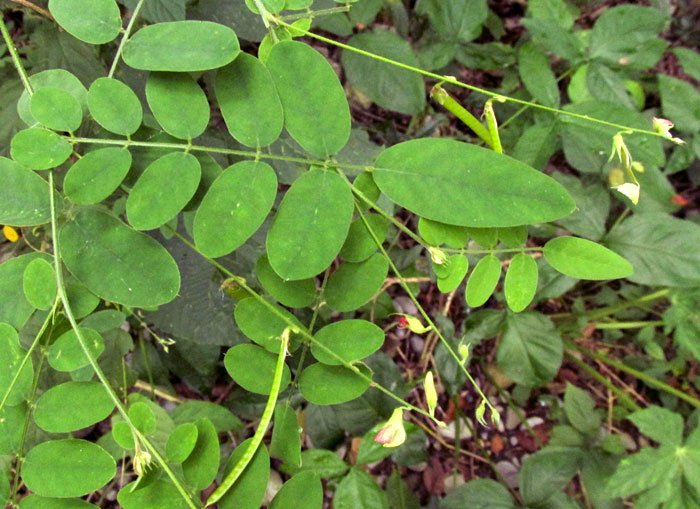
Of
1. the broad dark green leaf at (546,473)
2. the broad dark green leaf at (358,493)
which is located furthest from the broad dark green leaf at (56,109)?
the broad dark green leaf at (546,473)

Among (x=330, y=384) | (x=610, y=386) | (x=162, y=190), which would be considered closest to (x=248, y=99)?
(x=162, y=190)

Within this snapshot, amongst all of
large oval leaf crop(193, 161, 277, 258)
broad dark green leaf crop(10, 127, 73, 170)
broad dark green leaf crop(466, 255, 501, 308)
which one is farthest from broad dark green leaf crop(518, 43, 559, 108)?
broad dark green leaf crop(10, 127, 73, 170)

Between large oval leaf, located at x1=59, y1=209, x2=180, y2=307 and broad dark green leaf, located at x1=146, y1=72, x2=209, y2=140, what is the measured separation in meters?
0.20

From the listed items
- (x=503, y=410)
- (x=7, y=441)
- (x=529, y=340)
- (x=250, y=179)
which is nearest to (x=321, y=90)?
(x=250, y=179)

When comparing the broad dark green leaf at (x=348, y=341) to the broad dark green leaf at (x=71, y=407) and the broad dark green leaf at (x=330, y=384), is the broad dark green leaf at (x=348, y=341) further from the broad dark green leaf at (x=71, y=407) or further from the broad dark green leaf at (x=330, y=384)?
the broad dark green leaf at (x=71, y=407)

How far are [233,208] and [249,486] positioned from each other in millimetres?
470

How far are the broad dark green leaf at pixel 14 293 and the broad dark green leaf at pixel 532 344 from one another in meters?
1.36

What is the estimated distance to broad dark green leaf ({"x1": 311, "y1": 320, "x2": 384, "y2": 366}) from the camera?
96 cm

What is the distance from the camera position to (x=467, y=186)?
85cm

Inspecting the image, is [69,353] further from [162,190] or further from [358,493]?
[358,493]

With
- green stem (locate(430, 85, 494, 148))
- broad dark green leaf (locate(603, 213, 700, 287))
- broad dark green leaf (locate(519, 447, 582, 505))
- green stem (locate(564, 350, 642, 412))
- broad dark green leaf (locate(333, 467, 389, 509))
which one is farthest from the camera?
green stem (locate(564, 350, 642, 412))

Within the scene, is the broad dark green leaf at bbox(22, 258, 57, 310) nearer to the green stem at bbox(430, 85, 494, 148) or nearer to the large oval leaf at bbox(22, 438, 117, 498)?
the large oval leaf at bbox(22, 438, 117, 498)

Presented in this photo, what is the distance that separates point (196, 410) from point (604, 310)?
1.48 metres

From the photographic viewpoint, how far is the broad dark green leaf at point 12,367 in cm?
Answer: 87
